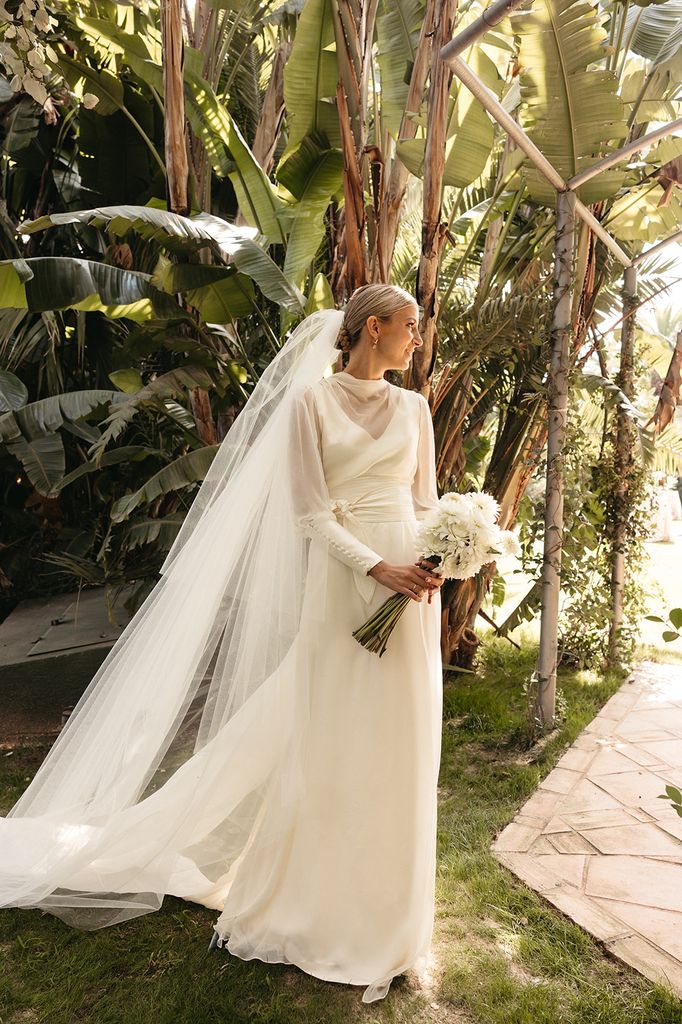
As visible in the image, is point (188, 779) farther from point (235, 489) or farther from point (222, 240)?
point (222, 240)

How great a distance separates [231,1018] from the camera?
2.20m

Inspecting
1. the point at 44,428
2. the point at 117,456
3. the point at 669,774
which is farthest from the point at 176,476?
the point at 669,774

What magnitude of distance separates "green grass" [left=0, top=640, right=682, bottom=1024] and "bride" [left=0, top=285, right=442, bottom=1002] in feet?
0.25

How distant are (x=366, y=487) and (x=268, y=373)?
1.88 ft

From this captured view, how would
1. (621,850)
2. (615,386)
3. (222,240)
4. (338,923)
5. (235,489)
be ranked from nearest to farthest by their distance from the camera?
(338,923), (235,489), (621,850), (222,240), (615,386)

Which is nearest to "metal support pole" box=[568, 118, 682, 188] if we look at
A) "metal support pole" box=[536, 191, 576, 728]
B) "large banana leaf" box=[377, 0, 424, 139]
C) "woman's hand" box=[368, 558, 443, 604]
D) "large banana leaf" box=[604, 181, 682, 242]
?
"metal support pole" box=[536, 191, 576, 728]

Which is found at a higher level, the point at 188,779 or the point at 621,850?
the point at 188,779

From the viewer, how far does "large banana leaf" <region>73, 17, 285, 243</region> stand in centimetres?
442

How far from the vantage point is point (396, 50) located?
459cm

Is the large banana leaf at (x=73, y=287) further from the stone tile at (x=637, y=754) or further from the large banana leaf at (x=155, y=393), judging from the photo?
the stone tile at (x=637, y=754)

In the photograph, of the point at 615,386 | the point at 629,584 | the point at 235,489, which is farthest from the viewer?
the point at 629,584

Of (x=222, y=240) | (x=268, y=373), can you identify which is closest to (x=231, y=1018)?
(x=268, y=373)

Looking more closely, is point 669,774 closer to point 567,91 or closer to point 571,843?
point 571,843

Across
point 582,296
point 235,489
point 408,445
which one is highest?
point 582,296
